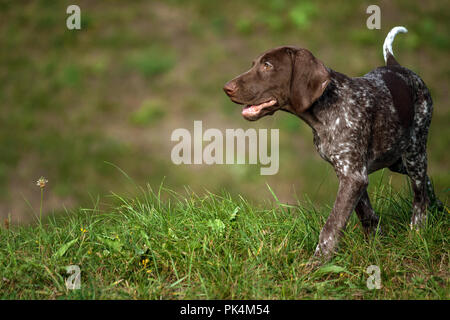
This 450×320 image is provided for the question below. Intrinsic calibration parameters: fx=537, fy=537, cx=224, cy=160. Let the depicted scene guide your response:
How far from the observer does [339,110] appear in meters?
4.57

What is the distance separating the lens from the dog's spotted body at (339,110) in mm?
4406

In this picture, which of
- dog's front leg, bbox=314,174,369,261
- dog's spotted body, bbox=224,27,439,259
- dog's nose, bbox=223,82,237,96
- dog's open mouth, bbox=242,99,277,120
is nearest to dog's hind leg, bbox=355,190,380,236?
dog's spotted body, bbox=224,27,439,259

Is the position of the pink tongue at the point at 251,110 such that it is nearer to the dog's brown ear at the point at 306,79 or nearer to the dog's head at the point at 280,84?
the dog's head at the point at 280,84

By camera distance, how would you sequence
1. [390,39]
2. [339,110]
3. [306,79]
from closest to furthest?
[306,79], [339,110], [390,39]

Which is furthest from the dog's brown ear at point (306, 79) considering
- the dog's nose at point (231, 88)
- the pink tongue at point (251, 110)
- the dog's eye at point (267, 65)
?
the dog's nose at point (231, 88)

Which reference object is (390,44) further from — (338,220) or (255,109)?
(338,220)

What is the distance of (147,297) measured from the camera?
158 inches

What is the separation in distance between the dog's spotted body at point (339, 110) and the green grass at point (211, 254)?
0.29 meters

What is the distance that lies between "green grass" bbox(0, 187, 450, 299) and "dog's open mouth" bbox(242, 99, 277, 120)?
1043 millimetres

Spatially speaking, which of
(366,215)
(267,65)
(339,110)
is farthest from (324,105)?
(366,215)

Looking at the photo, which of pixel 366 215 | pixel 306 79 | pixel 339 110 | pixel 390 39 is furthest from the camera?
pixel 390 39

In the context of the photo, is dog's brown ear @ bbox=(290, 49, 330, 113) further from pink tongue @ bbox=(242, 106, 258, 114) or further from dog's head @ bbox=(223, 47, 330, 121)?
pink tongue @ bbox=(242, 106, 258, 114)

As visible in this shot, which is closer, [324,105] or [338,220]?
[338,220]

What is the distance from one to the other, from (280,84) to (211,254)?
60.4 inches
